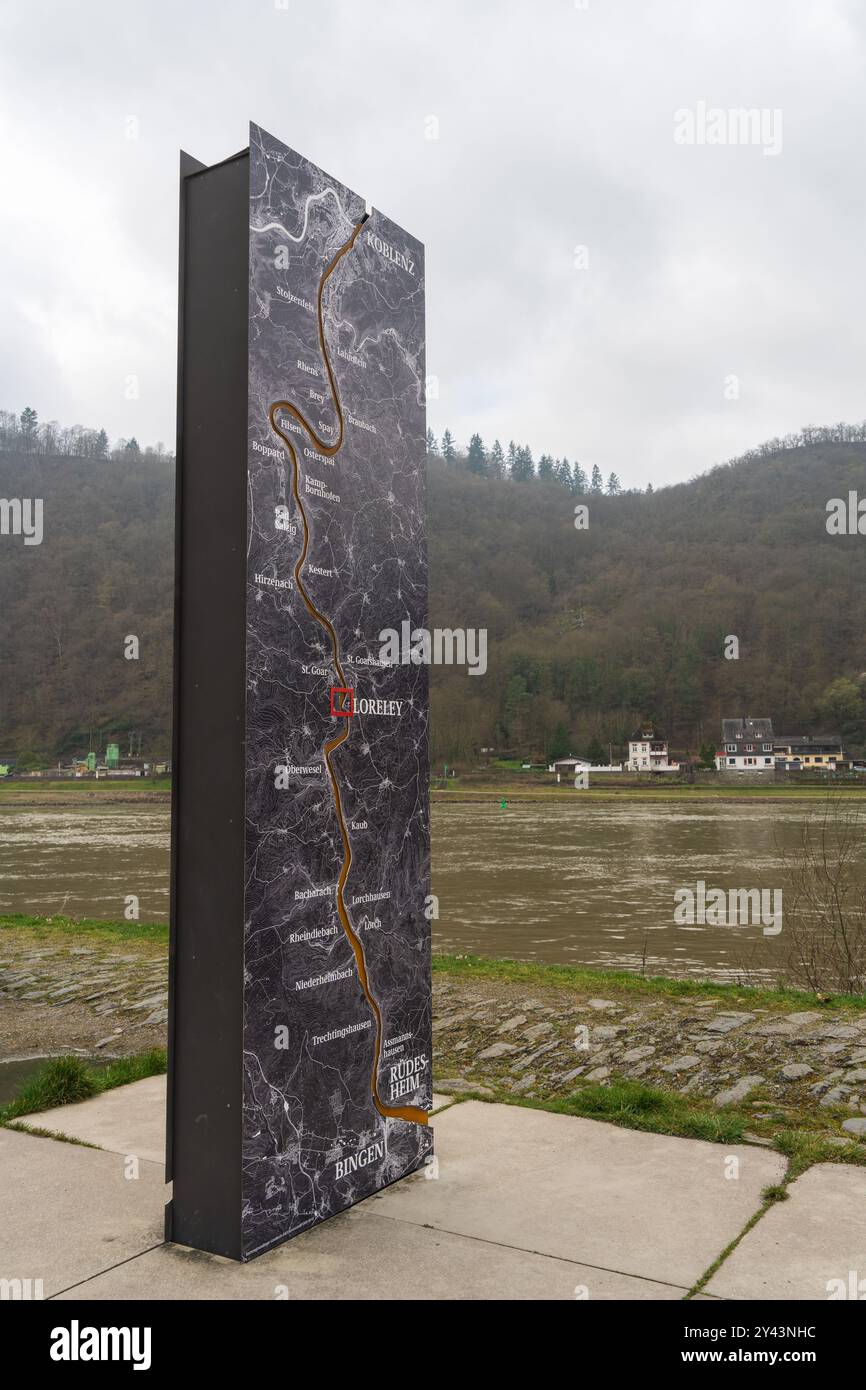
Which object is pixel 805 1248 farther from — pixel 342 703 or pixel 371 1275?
pixel 342 703

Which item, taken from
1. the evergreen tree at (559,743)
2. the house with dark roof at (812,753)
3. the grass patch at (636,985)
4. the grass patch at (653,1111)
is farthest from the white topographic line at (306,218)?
the evergreen tree at (559,743)

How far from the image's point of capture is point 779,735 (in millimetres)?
86125

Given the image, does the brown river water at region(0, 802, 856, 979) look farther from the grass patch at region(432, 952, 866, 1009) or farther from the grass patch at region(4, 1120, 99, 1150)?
the grass patch at region(4, 1120, 99, 1150)

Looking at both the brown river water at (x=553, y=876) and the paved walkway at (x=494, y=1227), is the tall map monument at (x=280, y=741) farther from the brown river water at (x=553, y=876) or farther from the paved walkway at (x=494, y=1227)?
the brown river water at (x=553, y=876)

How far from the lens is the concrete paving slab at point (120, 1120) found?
4150 millimetres

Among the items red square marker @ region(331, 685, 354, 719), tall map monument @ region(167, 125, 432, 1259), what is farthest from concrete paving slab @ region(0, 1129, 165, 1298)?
red square marker @ region(331, 685, 354, 719)

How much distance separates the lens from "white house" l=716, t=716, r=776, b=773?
267 feet

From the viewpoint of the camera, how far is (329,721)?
3.54m

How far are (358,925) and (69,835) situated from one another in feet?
129

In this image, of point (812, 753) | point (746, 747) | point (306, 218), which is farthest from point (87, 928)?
point (812, 753)

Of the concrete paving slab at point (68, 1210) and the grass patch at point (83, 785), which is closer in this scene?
the concrete paving slab at point (68, 1210)

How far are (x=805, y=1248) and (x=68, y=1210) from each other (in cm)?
239

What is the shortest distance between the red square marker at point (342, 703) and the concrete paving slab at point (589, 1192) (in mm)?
1705

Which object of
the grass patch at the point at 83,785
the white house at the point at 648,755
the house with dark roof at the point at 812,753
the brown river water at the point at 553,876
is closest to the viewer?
the brown river water at the point at 553,876
